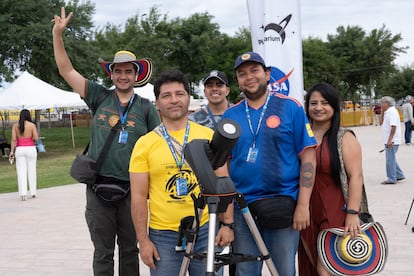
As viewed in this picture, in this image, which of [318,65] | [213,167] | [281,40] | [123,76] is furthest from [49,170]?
[318,65]

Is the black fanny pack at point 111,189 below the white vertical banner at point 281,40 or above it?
below

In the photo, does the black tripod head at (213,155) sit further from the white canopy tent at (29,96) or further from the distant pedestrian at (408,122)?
the distant pedestrian at (408,122)

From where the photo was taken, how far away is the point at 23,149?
1043cm

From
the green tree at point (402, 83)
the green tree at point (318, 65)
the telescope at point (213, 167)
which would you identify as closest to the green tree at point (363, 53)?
the green tree at point (318, 65)

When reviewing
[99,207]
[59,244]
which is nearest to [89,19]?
[59,244]

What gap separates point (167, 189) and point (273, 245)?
77 centimetres

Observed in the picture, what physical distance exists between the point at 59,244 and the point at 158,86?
14.2ft

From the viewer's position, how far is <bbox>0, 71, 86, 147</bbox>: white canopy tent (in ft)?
57.6

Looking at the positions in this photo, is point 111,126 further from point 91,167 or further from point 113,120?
point 91,167

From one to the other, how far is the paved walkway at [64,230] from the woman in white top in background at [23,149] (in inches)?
19.8

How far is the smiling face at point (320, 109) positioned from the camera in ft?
11.4

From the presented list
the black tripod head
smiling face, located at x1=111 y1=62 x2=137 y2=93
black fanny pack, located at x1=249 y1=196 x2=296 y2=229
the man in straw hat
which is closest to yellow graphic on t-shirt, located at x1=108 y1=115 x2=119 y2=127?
the man in straw hat

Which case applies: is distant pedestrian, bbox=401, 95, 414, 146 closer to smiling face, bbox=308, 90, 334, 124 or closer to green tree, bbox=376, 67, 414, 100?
smiling face, bbox=308, 90, 334, 124

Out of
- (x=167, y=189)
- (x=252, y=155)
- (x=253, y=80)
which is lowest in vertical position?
(x=167, y=189)
